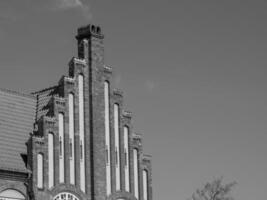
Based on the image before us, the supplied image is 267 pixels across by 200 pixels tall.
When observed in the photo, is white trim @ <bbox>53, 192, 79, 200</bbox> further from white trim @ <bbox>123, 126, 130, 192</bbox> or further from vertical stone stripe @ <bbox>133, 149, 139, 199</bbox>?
vertical stone stripe @ <bbox>133, 149, 139, 199</bbox>

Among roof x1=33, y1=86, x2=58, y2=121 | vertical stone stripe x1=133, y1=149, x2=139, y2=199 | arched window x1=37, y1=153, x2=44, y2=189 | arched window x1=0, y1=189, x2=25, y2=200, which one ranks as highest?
roof x1=33, y1=86, x2=58, y2=121

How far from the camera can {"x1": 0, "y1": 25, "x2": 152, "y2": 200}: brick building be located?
161 ft

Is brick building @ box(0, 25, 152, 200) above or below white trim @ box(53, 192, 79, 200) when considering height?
above

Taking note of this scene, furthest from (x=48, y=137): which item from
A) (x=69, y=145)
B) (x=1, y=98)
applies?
(x=1, y=98)

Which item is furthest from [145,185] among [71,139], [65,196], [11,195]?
[11,195]

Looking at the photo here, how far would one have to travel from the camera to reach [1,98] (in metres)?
53.2

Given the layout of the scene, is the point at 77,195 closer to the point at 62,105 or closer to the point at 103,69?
the point at 62,105

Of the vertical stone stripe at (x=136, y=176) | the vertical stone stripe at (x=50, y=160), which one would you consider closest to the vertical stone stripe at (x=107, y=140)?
the vertical stone stripe at (x=136, y=176)

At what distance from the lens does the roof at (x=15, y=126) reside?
160 feet

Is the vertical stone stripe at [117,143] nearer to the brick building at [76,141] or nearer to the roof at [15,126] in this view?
the brick building at [76,141]

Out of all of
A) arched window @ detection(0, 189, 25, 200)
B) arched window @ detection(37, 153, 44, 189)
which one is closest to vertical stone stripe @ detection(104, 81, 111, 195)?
arched window @ detection(37, 153, 44, 189)

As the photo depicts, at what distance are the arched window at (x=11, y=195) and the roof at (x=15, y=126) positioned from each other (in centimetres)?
137

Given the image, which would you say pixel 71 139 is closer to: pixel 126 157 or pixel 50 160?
pixel 50 160

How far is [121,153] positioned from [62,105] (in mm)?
5996
